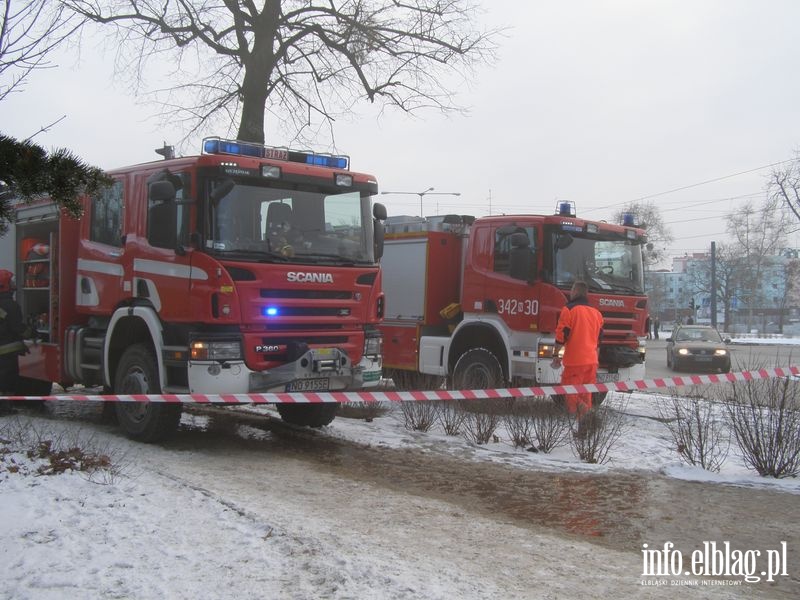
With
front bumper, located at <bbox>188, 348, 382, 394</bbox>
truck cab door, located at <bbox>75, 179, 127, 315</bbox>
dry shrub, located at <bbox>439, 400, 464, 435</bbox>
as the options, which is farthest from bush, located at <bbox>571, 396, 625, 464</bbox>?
truck cab door, located at <bbox>75, 179, 127, 315</bbox>

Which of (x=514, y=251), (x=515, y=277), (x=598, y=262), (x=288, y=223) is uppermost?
(x=288, y=223)

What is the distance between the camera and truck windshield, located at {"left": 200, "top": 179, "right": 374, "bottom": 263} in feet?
23.6

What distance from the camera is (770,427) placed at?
695cm

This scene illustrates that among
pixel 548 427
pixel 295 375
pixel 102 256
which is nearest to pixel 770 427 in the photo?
pixel 548 427

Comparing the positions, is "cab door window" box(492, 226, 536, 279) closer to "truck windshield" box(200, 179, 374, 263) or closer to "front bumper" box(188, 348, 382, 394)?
"truck windshield" box(200, 179, 374, 263)

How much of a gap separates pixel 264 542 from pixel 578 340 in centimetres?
557

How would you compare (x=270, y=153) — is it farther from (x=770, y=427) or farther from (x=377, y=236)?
(x=770, y=427)

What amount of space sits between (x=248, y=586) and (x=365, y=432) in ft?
17.0

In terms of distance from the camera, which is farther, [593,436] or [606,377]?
[606,377]

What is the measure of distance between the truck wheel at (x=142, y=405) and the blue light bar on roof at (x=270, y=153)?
221cm

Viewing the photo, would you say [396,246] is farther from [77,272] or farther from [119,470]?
[119,470]

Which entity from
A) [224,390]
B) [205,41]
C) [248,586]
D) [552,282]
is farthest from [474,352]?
[205,41]

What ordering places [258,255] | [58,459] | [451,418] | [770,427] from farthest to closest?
[451,418], [258,255], [770,427], [58,459]

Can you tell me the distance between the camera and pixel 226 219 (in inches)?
284
